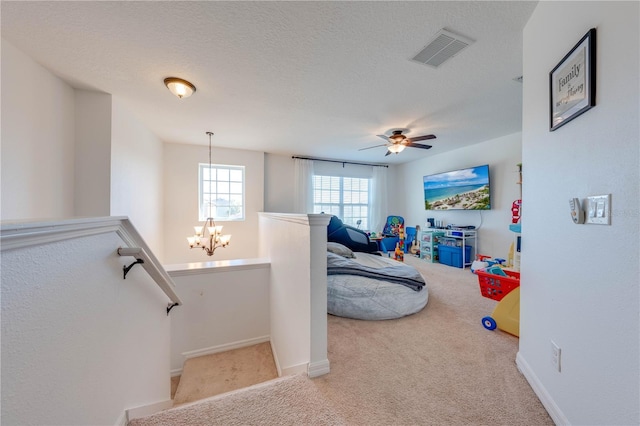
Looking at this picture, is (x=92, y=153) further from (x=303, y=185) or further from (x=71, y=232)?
(x=303, y=185)

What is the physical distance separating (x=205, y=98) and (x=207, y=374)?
290cm

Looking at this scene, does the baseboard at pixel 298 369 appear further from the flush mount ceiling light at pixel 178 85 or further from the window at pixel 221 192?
the window at pixel 221 192

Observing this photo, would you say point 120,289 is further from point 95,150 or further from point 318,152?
point 318,152

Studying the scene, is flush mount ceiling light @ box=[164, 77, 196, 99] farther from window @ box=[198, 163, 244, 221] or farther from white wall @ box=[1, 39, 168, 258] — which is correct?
window @ box=[198, 163, 244, 221]

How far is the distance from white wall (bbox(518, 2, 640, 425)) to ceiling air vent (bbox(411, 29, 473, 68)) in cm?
41

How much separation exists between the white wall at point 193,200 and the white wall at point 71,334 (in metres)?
3.46

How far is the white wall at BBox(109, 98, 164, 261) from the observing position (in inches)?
103

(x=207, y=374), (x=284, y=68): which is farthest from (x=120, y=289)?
(x=284, y=68)

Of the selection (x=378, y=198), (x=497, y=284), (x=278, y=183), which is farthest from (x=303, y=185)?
(x=497, y=284)

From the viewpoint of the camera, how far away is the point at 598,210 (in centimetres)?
93

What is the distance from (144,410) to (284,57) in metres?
2.60

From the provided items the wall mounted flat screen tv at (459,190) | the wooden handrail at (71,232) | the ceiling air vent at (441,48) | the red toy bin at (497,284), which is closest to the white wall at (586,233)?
the ceiling air vent at (441,48)

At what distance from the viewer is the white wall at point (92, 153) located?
2.40 metres

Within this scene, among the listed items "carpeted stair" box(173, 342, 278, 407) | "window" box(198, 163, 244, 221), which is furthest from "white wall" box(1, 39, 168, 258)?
"carpeted stair" box(173, 342, 278, 407)
